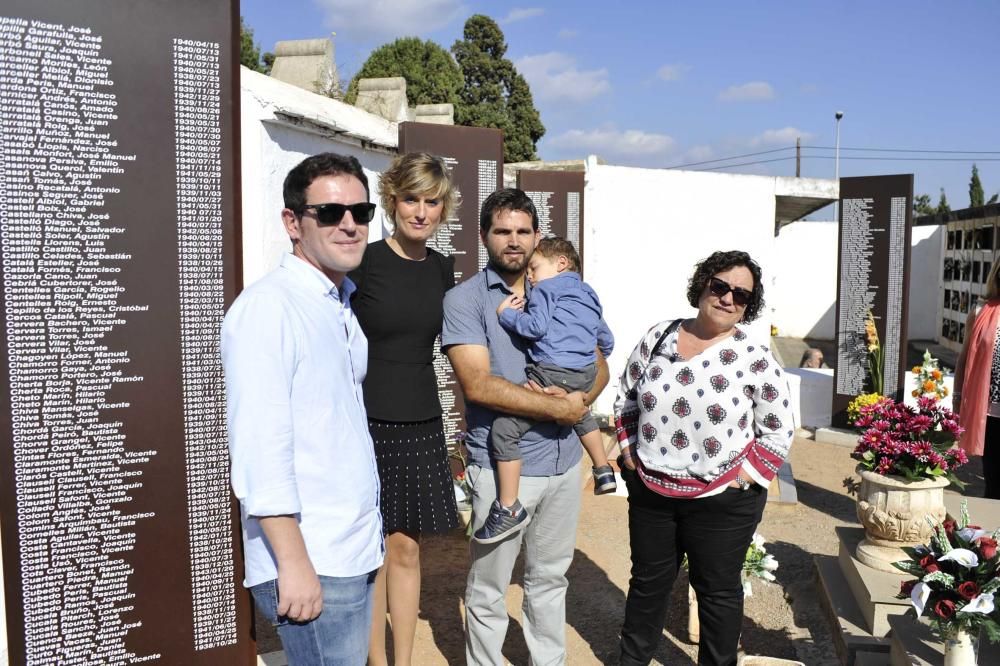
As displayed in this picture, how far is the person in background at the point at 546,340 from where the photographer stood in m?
2.48

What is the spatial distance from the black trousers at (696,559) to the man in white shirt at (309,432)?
133 cm

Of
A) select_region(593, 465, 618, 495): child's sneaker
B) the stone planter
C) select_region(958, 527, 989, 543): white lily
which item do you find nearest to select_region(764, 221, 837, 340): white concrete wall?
the stone planter

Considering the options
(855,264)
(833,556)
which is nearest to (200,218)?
(833,556)

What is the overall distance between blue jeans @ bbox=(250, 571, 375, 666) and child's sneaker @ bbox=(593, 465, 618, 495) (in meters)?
1.52

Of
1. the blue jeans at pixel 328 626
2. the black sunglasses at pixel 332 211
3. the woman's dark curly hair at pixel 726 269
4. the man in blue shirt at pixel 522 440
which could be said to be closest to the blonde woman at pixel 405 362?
the man in blue shirt at pixel 522 440

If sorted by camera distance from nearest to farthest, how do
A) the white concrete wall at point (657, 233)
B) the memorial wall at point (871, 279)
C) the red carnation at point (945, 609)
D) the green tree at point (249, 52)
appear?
1. the red carnation at point (945, 609)
2. the memorial wall at point (871, 279)
3. the white concrete wall at point (657, 233)
4. the green tree at point (249, 52)

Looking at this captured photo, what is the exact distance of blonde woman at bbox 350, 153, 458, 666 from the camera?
96.9 inches

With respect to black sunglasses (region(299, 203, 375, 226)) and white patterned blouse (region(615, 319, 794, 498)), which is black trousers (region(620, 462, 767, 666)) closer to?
white patterned blouse (region(615, 319, 794, 498))

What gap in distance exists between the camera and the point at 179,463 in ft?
8.30

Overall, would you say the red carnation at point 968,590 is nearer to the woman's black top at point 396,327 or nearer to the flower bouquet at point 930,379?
the woman's black top at point 396,327

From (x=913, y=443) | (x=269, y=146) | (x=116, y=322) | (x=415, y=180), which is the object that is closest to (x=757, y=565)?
(x=913, y=443)

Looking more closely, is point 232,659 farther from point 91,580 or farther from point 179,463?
point 179,463

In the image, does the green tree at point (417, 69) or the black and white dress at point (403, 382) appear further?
the green tree at point (417, 69)

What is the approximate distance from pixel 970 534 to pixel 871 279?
563cm
